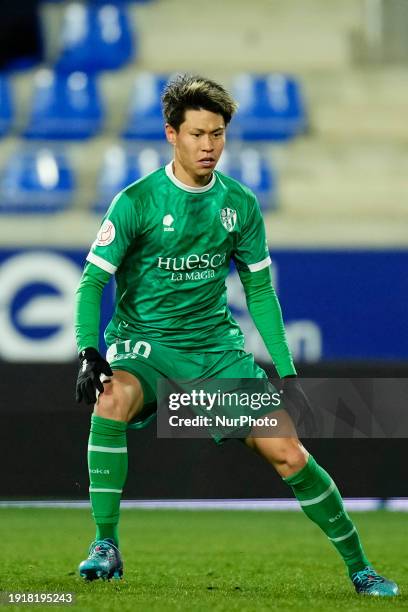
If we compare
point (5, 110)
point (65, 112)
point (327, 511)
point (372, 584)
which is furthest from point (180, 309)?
point (5, 110)

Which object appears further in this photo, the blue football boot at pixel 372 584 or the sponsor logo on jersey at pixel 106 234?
the sponsor logo on jersey at pixel 106 234

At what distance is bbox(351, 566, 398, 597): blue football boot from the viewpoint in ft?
12.9

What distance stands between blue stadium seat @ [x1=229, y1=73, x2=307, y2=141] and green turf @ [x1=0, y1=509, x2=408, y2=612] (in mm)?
4773

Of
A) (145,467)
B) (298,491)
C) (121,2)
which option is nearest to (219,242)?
(298,491)

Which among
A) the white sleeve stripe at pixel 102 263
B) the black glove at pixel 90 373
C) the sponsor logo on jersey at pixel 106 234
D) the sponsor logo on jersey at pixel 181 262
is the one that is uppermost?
the sponsor logo on jersey at pixel 106 234

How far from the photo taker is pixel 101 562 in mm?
4004

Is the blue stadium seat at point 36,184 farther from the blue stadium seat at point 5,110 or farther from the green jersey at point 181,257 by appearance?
the green jersey at point 181,257

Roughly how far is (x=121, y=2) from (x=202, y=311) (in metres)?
9.13

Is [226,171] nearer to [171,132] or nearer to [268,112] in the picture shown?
[268,112]

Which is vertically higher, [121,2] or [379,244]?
[121,2]

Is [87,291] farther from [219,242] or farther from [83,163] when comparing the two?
[83,163]

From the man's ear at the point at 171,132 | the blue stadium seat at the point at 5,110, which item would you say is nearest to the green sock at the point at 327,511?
the man's ear at the point at 171,132

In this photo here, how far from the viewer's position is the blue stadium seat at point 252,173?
33.9 ft

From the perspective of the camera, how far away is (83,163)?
35.6ft
